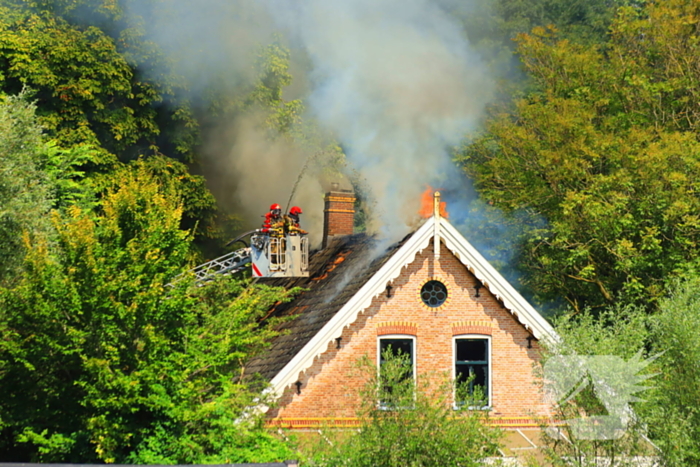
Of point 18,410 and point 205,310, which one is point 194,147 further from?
point 18,410

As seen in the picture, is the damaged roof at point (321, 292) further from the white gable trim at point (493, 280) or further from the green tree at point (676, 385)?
the green tree at point (676, 385)

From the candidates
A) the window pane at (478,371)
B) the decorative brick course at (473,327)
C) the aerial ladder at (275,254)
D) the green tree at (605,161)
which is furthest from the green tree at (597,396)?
the green tree at (605,161)

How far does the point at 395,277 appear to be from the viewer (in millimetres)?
22969

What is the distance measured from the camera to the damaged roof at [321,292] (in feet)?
76.6

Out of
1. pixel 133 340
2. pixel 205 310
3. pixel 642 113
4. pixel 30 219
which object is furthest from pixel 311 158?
pixel 133 340

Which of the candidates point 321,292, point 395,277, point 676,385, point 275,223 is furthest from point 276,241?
point 676,385

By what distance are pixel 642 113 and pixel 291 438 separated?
23.6 meters

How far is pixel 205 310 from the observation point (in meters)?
20.5

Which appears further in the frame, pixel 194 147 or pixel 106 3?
pixel 194 147

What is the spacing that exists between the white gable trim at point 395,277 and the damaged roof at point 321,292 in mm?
522

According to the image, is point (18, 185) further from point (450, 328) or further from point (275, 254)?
point (450, 328)

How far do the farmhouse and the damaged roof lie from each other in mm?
87

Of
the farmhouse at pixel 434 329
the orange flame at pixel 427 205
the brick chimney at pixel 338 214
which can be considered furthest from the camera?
the brick chimney at pixel 338 214

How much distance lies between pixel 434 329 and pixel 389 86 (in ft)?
40.8
